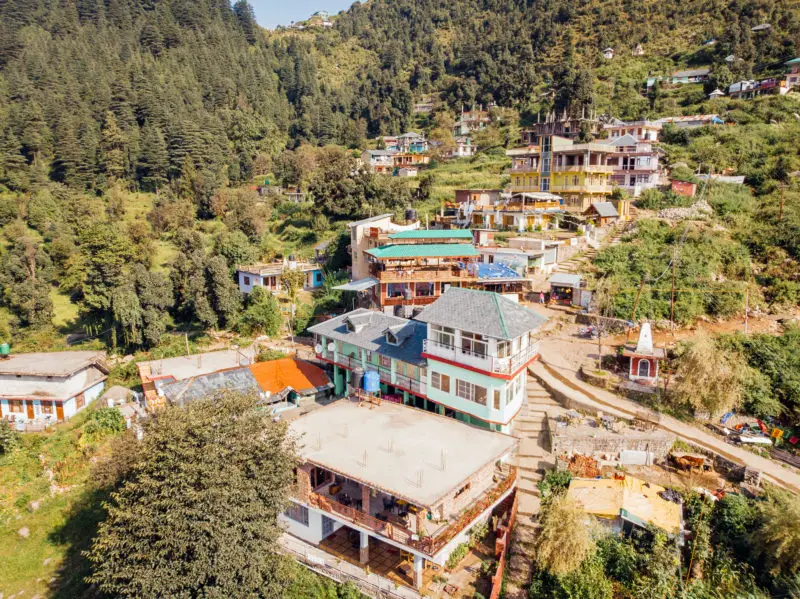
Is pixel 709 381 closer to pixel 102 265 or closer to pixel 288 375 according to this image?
pixel 288 375

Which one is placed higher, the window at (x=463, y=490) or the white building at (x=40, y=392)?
the window at (x=463, y=490)

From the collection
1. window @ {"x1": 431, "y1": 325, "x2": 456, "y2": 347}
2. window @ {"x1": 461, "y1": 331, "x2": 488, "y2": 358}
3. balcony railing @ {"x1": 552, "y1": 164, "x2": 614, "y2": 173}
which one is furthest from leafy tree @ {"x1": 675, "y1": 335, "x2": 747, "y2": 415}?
balcony railing @ {"x1": 552, "y1": 164, "x2": 614, "y2": 173}

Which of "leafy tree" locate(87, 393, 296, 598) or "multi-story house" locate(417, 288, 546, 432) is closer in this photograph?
"leafy tree" locate(87, 393, 296, 598)

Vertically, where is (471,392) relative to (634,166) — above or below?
below

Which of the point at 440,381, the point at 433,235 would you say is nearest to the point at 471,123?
the point at 433,235

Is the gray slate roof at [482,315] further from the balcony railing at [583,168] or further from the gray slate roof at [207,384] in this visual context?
the balcony railing at [583,168]

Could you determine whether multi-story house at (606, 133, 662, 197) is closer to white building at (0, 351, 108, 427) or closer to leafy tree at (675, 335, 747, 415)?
leafy tree at (675, 335, 747, 415)

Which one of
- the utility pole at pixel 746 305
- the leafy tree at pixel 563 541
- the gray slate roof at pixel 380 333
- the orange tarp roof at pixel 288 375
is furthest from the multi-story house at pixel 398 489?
the utility pole at pixel 746 305
